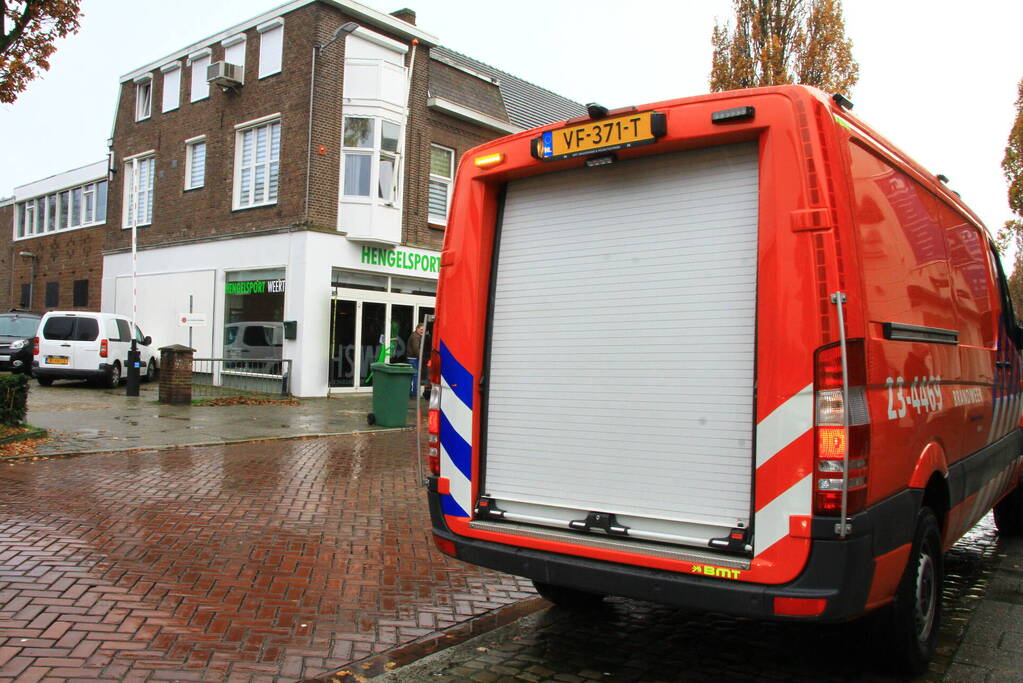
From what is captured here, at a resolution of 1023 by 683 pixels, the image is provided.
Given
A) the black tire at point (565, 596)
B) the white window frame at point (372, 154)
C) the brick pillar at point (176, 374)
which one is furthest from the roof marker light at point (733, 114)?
the white window frame at point (372, 154)

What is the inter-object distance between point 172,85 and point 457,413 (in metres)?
22.6

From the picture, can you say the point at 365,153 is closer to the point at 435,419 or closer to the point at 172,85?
the point at 172,85

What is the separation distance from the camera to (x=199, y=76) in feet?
73.4

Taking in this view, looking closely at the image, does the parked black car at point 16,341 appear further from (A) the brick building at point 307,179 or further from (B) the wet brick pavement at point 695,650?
(B) the wet brick pavement at point 695,650

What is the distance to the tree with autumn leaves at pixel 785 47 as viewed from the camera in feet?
68.6

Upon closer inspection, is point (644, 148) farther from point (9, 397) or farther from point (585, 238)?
point (9, 397)

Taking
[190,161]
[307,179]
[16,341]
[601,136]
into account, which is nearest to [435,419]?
[601,136]

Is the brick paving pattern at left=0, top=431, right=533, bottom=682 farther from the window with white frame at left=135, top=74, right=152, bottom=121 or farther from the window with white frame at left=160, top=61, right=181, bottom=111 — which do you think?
the window with white frame at left=135, top=74, right=152, bottom=121

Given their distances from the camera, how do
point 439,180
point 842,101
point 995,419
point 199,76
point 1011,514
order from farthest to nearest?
point 199,76 < point 439,180 < point 1011,514 < point 995,419 < point 842,101

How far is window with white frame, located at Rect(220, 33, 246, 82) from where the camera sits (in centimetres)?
2084

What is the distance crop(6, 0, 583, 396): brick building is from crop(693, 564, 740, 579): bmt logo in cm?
1621

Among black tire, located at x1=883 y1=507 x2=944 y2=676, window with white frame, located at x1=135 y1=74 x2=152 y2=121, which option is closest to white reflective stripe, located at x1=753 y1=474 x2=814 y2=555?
black tire, located at x1=883 y1=507 x2=944 y2=676

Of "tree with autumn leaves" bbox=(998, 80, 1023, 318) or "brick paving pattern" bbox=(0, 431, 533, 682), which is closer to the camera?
"brick paving pattern" bbox=(0, 431, 533, 682)

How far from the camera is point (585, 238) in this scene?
4.02 meters
